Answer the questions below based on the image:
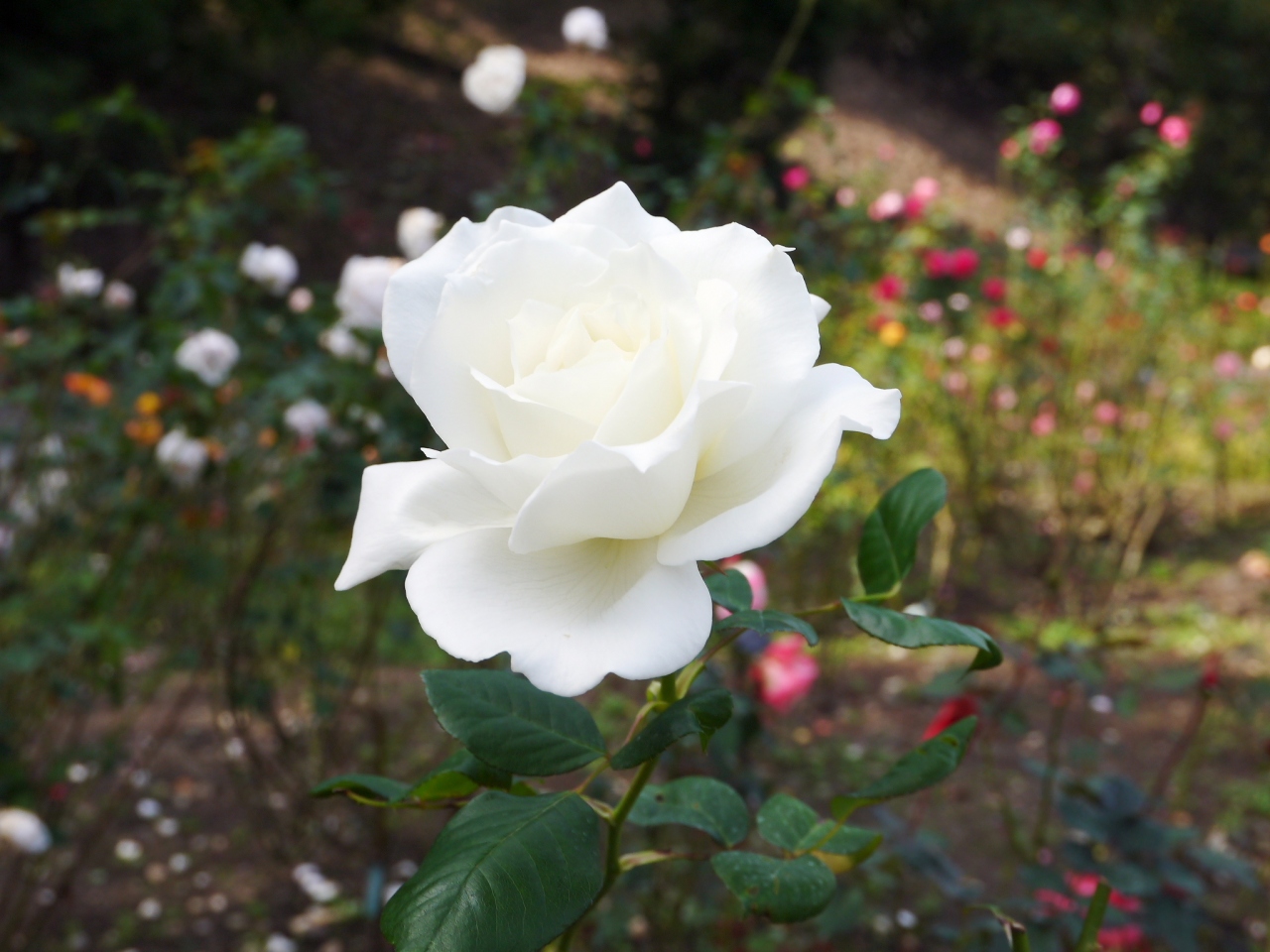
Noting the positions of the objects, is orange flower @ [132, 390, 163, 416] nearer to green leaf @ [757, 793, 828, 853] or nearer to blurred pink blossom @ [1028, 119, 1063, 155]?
green leaf @ [757, 793, 828, 853]

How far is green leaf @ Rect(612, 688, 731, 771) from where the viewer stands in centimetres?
32

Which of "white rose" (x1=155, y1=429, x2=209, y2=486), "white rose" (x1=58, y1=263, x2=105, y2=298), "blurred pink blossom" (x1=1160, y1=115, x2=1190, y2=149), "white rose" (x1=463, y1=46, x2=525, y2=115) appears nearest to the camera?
"white rose" (x1=155, y1=429, x2=209, y2=486)

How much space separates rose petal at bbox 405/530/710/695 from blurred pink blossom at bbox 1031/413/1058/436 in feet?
10.4

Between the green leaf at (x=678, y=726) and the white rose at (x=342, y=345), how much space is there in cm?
122

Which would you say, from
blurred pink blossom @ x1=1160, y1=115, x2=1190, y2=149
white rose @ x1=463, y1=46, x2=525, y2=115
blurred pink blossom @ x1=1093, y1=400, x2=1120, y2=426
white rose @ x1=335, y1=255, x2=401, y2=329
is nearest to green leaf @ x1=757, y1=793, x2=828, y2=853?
white rose @ x1=335, y1=255, x2=401, y2=329

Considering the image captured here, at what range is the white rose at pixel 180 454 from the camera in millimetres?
1587

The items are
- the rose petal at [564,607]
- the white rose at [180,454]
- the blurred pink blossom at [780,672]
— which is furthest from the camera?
the white rose at [180,454]

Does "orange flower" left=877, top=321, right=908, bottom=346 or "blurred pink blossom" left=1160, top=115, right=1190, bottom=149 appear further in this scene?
"blurred pink blossom" left=1160, top=115, right=1190, bottom=149

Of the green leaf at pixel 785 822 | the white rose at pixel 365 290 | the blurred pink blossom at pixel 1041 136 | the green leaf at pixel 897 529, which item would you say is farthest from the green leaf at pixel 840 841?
the blurred pink blossom at pixel 1041 136

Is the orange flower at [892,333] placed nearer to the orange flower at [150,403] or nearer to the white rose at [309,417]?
the white rose at [309,417]

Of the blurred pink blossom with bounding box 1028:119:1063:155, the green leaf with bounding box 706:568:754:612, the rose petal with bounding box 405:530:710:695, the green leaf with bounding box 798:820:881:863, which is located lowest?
the blurred pink blossom with bounding box 1028:119:1063:155

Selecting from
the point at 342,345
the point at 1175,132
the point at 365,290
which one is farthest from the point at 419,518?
the point at 1175,132

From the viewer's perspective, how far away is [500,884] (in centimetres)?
32

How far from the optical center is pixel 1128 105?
367 inches
